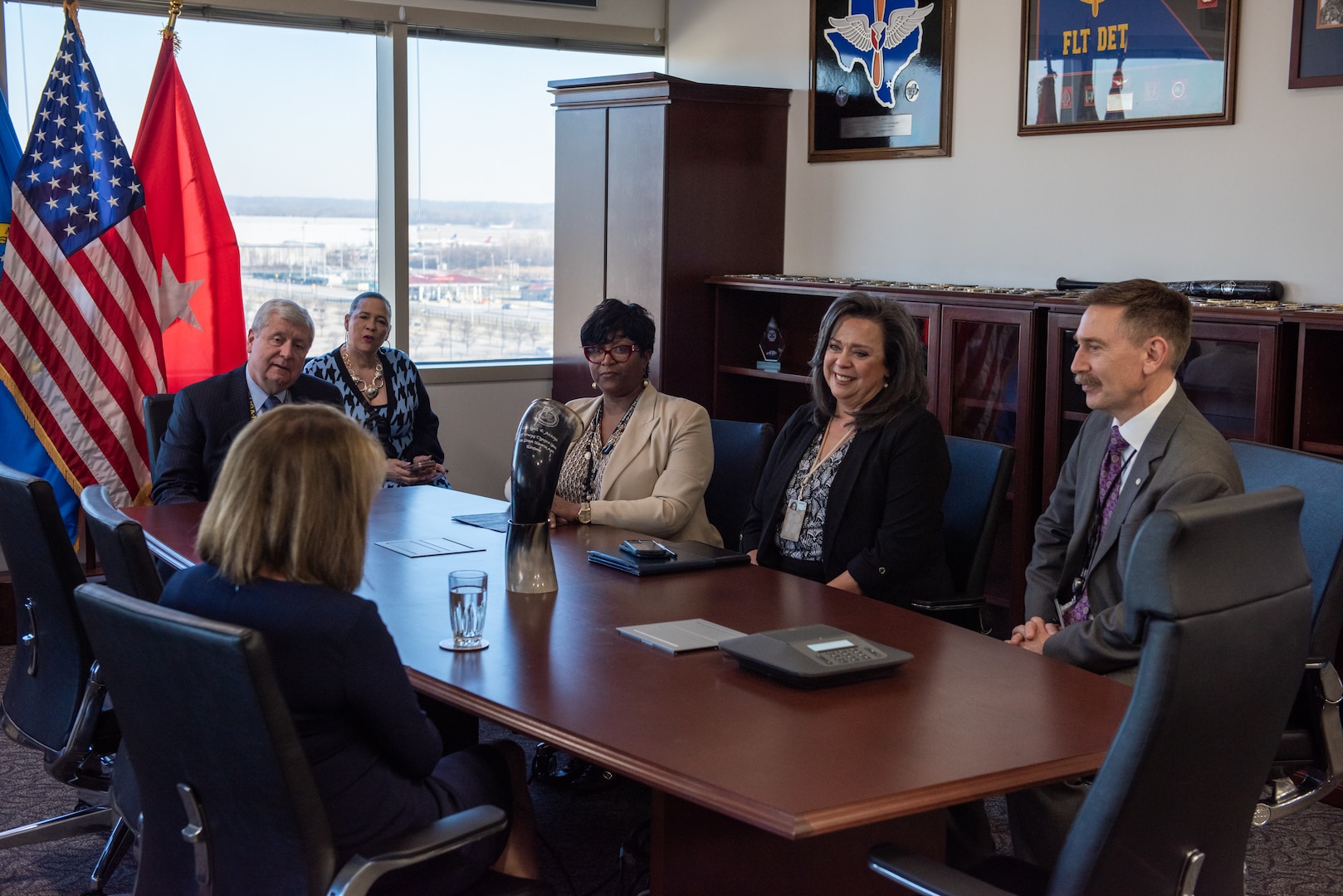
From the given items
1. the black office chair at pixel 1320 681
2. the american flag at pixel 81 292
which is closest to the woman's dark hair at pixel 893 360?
the black office chair at pixel 1320 681

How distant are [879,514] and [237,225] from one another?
358 cm

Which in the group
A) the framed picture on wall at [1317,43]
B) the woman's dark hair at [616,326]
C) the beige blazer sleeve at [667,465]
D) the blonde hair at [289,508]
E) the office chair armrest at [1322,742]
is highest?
the framed picture on wall at [1317,43]

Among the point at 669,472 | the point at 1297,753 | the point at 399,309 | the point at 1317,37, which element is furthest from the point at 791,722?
the point at 399,309

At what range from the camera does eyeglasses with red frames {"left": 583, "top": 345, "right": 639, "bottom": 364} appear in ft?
12.3

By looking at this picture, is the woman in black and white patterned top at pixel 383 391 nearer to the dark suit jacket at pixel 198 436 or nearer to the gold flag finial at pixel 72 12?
the dark suit jacket at pixel 198 436

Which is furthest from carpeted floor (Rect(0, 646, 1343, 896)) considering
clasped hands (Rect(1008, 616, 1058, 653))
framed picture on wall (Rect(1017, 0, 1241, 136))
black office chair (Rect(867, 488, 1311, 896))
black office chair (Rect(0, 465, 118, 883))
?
framed picture on wall (Rect(1017, 0, 1241, 136))

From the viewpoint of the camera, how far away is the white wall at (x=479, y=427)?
6.08 m

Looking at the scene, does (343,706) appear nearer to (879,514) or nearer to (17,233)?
(879,514)

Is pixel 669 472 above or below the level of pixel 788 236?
below

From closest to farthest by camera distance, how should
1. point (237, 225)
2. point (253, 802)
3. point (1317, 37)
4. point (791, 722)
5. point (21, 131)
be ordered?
point (253, 802)
point (791, 722)
point (1317, 37)
point (21, 131)
point (237, 225)

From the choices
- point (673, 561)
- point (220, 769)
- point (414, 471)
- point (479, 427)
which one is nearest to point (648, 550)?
point (673, 561)

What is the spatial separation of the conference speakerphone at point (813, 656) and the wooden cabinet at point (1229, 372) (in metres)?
1.89

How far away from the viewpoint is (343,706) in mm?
1823

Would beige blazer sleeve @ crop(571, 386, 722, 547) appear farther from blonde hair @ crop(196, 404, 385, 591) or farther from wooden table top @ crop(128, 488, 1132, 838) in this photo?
blonde hair @ crop(196, 404, 385, 591)
